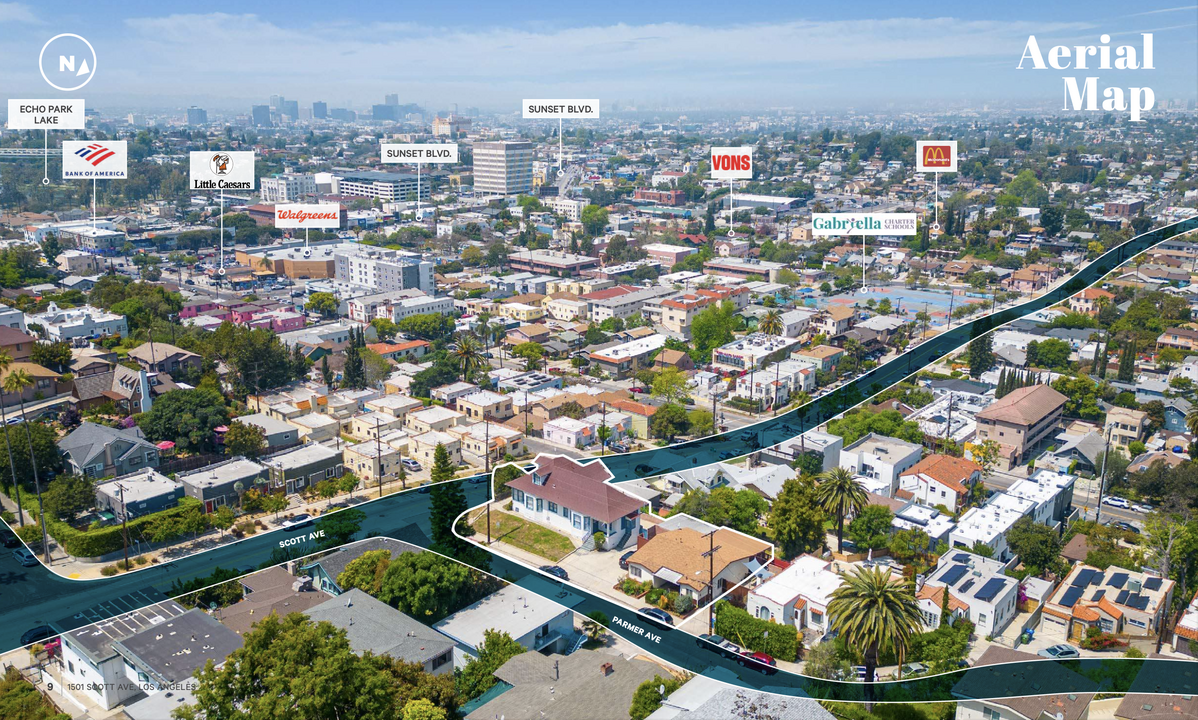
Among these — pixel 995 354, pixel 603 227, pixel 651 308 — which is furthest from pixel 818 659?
pixel 603 227

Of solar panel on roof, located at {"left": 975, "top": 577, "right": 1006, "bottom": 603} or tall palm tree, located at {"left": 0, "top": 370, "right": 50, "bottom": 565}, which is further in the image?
tall palm tree, located at {"left": 0, "top": 370, "right": 50, "bottom": 565}

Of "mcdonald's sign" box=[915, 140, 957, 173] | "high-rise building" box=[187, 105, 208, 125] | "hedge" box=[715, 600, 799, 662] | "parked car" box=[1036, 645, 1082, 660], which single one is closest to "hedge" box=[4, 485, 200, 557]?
"hedge" box=[715, 600, 799, 662]

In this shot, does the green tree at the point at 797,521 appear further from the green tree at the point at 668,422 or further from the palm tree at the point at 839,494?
the green tree at the point at 668,422

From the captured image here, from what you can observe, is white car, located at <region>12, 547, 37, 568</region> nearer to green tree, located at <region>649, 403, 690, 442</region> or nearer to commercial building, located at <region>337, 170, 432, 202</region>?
green tree, located at <region>649, 403, 690, 442</region>

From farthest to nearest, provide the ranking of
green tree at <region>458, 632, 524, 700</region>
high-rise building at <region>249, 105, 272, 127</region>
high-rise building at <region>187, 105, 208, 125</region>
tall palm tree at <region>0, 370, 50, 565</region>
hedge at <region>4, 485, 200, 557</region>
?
high-rise building at <region>249, 105, 272, 127</region>
high-rise building at <region>187, 105, 208, 125</region>
tall palm tree at <region>0, 370, 50, 565</region>
hedge at <region>4, 485, 200, 557</region>
green tree at <region>458, 632, 524, 700</region>

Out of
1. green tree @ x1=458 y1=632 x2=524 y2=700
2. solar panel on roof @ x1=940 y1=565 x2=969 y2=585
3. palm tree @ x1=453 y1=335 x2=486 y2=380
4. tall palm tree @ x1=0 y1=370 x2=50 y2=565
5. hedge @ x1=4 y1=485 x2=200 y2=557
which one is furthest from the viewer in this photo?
palm tree @ x1=453 y1=335 x2=486 y2=380

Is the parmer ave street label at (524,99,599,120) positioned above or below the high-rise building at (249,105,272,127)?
below

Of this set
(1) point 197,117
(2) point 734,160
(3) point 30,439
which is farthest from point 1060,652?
(1) point 197,117
